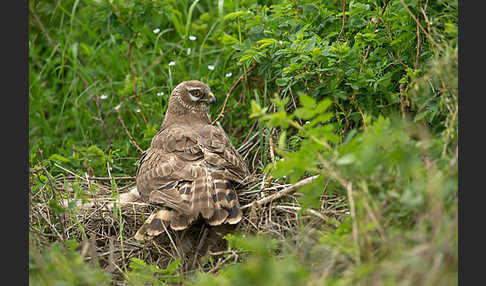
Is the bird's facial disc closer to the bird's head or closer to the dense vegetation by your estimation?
the bird's head

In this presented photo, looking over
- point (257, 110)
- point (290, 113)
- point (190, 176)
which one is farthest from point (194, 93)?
point (257, 110)

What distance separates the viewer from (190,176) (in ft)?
12.7

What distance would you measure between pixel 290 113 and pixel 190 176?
1460 mm

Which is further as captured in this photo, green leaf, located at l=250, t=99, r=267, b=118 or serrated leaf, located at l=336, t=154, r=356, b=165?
green leaf, located at l=250, t=99, r=267, b=118

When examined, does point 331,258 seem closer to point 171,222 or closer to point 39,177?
point 171,222

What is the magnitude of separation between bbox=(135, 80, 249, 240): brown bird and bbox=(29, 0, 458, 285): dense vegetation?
28 cm

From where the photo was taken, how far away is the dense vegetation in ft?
8.08

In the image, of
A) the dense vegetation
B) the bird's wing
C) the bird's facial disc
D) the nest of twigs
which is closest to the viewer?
the dense vegetation

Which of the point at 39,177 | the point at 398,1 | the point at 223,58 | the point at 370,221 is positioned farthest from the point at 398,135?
the point at 223,58

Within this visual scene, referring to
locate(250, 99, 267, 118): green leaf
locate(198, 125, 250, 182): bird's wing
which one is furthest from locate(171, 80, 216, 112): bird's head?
locate(250, 99, 267, 118): green leaf

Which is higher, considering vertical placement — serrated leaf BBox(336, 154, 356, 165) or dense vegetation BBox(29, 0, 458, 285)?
serrated leaf BBox(336, 154, 356, 165)

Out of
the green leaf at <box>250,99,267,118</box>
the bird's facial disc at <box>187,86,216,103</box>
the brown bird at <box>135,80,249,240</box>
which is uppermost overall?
the green leaf at <box>250,99,267,118</box>

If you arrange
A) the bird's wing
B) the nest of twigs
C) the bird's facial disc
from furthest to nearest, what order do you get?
the bird's facial disc < the bird's wing < the nest of twigs

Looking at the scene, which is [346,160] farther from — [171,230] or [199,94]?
[199,94]
